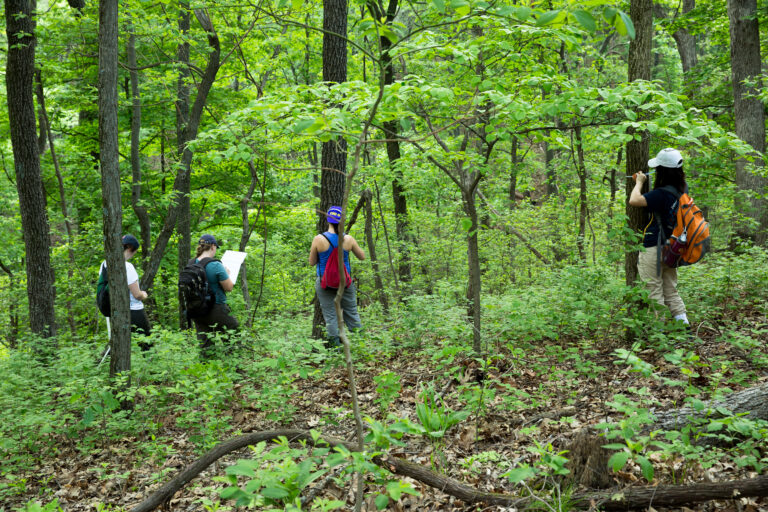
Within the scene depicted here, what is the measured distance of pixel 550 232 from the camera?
14.3 metres

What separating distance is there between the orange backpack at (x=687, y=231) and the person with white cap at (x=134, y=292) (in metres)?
6.38

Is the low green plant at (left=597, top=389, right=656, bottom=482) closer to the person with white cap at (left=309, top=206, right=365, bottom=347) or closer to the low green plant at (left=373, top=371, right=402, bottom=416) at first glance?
the low green plant at (left=373, top=371, right=402, bottom=416)

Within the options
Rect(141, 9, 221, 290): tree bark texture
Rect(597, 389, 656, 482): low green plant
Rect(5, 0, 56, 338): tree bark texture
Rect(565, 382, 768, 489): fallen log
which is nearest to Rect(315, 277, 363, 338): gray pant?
Rect(565, 382, 768, 489): fallen log

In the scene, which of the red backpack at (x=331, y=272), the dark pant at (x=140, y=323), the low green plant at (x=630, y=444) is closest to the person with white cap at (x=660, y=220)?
the low green plant at (x=630, y=444)

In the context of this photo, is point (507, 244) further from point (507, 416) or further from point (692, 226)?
point (507, 416)

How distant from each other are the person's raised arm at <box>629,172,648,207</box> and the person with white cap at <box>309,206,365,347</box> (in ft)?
10.8

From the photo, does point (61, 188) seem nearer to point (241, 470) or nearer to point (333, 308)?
point (333, 308)

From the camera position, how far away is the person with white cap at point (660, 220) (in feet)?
17.6

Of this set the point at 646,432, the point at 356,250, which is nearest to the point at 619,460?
the point at 646,432

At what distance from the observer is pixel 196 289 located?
6672mm

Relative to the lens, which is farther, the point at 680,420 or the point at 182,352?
the point at 182,352

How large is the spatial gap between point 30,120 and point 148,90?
3.74 metres

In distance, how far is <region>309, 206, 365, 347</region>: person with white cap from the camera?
22.3 ft

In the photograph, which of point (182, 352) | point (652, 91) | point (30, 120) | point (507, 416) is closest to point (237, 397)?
point (182, 352)
